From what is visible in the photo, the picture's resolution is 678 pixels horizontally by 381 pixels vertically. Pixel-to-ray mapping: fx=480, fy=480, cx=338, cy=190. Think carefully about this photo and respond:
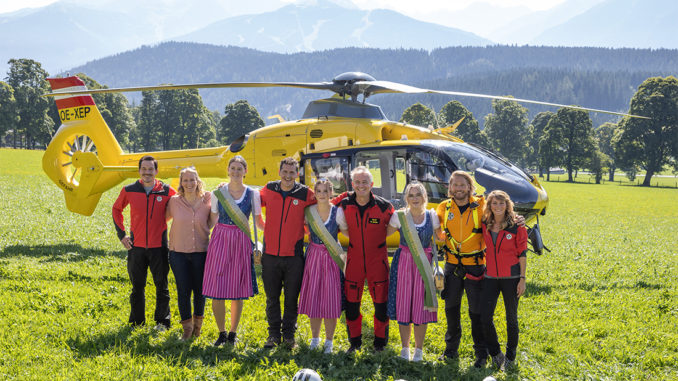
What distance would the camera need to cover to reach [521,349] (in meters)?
5.75

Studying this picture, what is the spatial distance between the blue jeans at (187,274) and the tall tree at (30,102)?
59892 millimetres

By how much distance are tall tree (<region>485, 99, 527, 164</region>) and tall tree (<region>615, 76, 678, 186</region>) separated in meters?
21.4

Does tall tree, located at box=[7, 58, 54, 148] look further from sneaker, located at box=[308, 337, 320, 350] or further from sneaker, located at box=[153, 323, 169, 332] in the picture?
sneaker, located at box=[308, 337, 320, 350]

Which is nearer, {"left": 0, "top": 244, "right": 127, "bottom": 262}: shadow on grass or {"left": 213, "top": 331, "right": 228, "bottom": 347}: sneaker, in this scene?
{"left": 213, "top": 331, "right": 228, "bottom": 347}: sneaker

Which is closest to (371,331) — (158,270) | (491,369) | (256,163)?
(491,369)

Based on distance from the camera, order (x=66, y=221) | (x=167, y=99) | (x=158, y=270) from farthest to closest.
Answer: (x=167, y=99) → (x=66, y=221) → (x=158, y=270)

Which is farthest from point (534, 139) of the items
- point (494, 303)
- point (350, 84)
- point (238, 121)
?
point (494, 303)

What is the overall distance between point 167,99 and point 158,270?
68.2m

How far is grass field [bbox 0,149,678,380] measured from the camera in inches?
191

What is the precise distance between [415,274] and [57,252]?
327 inches

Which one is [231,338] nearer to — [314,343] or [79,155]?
[314,343]

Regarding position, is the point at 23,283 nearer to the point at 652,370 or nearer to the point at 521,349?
the point at 521,349

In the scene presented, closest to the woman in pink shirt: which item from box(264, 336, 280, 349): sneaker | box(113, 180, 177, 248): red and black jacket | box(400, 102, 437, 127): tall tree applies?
box(113, 180, 177, 248): red and black jacket

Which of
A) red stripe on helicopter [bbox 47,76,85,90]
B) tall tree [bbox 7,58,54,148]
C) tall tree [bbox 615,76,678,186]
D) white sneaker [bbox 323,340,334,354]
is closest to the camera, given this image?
white sneaker [bbox 323,340,334,354]
